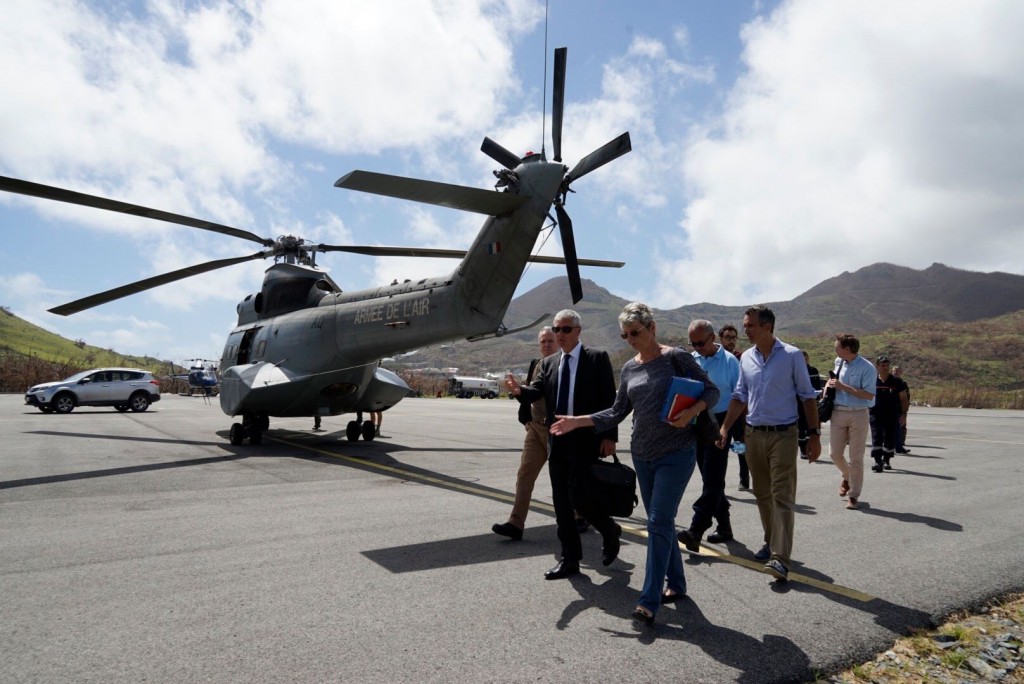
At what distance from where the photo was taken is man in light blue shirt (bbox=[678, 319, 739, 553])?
509cm

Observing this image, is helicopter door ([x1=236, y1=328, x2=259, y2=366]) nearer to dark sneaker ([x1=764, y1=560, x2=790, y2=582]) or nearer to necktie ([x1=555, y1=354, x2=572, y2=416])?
necktie ([x1=555, y1=354, x2=572, y2=416])

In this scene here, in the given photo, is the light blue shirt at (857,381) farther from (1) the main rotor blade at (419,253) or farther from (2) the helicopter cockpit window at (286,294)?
(2) the helicopter cockpit window at (286,294)

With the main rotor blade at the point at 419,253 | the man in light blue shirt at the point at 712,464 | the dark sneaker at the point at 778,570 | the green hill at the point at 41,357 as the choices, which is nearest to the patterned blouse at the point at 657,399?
the man in light blue shirt at the point at 712,464

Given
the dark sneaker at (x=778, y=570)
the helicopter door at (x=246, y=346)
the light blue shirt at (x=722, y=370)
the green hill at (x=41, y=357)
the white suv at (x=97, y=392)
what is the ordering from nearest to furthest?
the dark sneaker at (x=778, y=570) → the light blue shirt at (x=722, y=370) → the helicopter door at (x=246, y=346) → the white suv at (x=97, y=392) → the green hill at (x=41, y=357)

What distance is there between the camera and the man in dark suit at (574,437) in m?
4.27

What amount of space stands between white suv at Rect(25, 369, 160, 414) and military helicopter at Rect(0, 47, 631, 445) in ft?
40.8

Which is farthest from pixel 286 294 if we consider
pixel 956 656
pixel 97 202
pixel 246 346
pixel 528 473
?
pixel 956 656

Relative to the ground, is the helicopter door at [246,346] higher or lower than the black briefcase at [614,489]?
higher

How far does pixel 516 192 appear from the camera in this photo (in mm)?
8648

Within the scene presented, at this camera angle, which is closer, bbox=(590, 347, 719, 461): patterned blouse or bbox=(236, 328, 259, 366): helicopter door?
bbox=(590, 347, 719, 461): patterned blouse

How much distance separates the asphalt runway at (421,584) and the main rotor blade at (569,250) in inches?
142

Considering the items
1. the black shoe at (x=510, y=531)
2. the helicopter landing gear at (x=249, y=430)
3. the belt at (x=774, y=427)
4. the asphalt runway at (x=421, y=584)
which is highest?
the belt at (x=774, y=427)

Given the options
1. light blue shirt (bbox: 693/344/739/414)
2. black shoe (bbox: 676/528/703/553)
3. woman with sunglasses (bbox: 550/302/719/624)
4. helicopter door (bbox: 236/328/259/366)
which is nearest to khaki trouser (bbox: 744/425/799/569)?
black shoe (bbox: 676/528/703/553)

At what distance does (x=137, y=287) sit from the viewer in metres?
11.8
